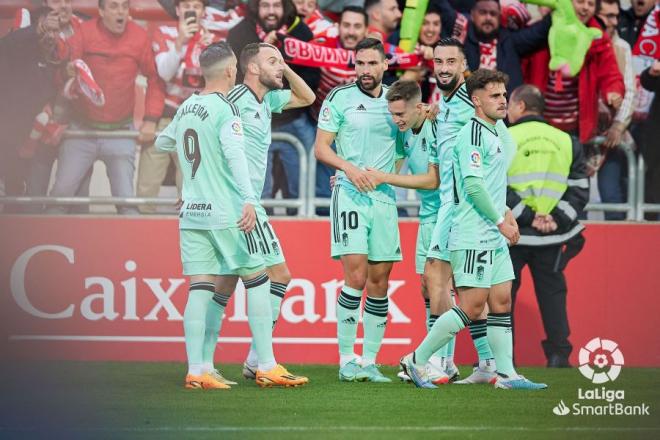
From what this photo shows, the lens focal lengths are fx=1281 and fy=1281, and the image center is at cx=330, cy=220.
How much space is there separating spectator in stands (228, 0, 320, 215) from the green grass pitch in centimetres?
247

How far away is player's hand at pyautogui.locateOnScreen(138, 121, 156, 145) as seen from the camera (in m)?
11.5

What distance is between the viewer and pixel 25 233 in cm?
1148

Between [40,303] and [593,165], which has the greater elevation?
[593,165]

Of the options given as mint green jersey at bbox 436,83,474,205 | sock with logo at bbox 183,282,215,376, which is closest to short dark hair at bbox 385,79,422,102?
mint green jersey at bbox 436,83,474,205

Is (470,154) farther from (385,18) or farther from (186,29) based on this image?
(186,29)

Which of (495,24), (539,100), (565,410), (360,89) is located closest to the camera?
(565,410)

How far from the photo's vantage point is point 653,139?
→ 12000 millimetres

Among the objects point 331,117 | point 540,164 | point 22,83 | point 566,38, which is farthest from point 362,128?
point 22,83

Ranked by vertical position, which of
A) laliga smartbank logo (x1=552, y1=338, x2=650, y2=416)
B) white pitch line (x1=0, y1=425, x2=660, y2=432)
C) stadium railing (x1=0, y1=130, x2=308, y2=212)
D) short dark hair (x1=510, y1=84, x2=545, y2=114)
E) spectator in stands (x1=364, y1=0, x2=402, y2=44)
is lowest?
white pitch line (x1=0, y1=425, x2=660, y2=432)

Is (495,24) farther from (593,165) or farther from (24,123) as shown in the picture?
(24,123)

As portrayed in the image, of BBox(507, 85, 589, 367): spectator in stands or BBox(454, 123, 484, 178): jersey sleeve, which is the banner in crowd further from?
BBox(454, 123, 484, 178): jersey sleeve

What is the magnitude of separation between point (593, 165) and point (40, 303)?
205 inches

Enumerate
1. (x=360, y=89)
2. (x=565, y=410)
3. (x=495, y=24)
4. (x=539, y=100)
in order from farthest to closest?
(x=495, y=24) < (x=539, y=100) < (x=360, y=89) < (x=565, y=410)

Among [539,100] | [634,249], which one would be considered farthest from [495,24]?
[634,249]
